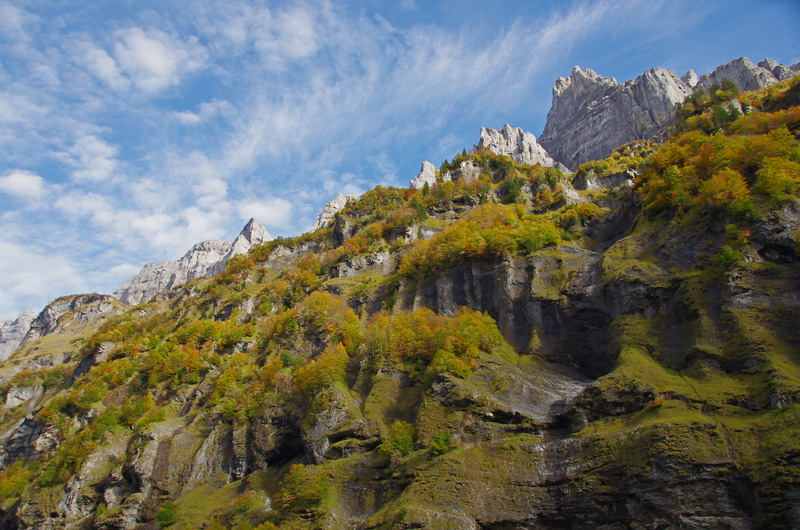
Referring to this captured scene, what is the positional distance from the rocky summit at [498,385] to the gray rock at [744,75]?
55.0 meters

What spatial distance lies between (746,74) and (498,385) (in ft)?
531

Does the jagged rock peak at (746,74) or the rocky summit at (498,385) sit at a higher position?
the jagged rock peak at (746,74)

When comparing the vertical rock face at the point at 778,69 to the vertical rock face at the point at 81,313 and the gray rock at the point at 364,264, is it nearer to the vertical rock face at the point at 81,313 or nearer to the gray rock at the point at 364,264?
the gray rock at the point at 364,264

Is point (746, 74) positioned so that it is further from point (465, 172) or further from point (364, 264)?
point (364, 264)

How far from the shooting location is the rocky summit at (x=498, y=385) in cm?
3147

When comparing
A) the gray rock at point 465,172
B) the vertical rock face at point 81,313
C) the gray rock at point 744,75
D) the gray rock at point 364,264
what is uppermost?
the gray rock at point 744,75

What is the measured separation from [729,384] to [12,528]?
Result: 10117cm

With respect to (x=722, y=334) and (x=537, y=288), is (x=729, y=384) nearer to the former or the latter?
(x=722, y=334)

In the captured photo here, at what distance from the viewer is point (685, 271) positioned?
154ft

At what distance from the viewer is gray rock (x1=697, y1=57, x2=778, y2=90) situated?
136400 mm

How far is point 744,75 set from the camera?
145 metres

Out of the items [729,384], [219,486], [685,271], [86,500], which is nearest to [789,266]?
[685,271]

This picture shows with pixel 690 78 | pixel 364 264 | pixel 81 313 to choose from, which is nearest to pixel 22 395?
pixel 81 313

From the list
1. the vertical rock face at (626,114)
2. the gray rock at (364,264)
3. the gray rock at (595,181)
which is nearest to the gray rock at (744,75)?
the vertical rock face at (626,114)
